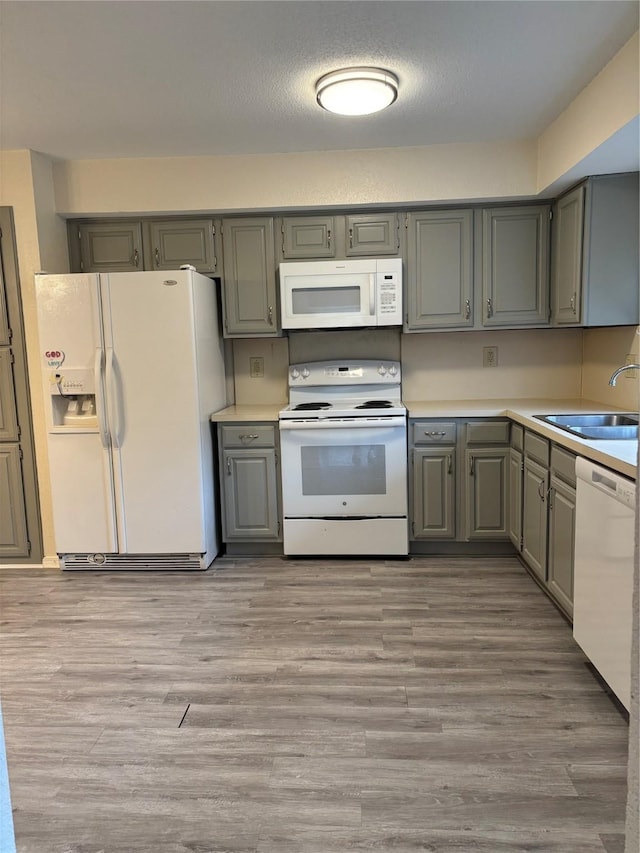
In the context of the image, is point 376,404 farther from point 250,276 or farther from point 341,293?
point 250,276

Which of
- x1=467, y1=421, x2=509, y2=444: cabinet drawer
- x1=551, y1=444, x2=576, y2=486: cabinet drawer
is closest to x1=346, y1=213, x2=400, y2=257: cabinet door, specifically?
x1=467, y1=421, x2=509, y2=444: cabinet drawer

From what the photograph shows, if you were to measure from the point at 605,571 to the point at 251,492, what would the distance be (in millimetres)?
2102

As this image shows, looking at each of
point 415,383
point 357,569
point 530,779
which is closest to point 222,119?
point 415,383

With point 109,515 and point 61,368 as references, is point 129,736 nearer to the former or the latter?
point 109,515

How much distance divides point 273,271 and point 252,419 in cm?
94

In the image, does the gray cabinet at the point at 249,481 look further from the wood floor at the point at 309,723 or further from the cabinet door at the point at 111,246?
the cabinet door at the point at 111,246

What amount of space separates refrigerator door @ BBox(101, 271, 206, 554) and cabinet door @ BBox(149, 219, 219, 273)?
0.47 m

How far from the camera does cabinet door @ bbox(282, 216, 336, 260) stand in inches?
138

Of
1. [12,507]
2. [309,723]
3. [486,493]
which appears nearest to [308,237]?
[486,493]

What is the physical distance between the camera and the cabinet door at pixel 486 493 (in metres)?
3.32

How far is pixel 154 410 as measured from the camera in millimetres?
3229

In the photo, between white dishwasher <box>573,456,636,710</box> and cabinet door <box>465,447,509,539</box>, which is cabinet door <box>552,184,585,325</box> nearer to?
cabinet door <box>465,447,509,539</box>

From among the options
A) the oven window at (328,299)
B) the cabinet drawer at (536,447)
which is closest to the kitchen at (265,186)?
the oven window at (328,299)

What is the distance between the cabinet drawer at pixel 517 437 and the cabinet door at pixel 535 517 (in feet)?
0.38
